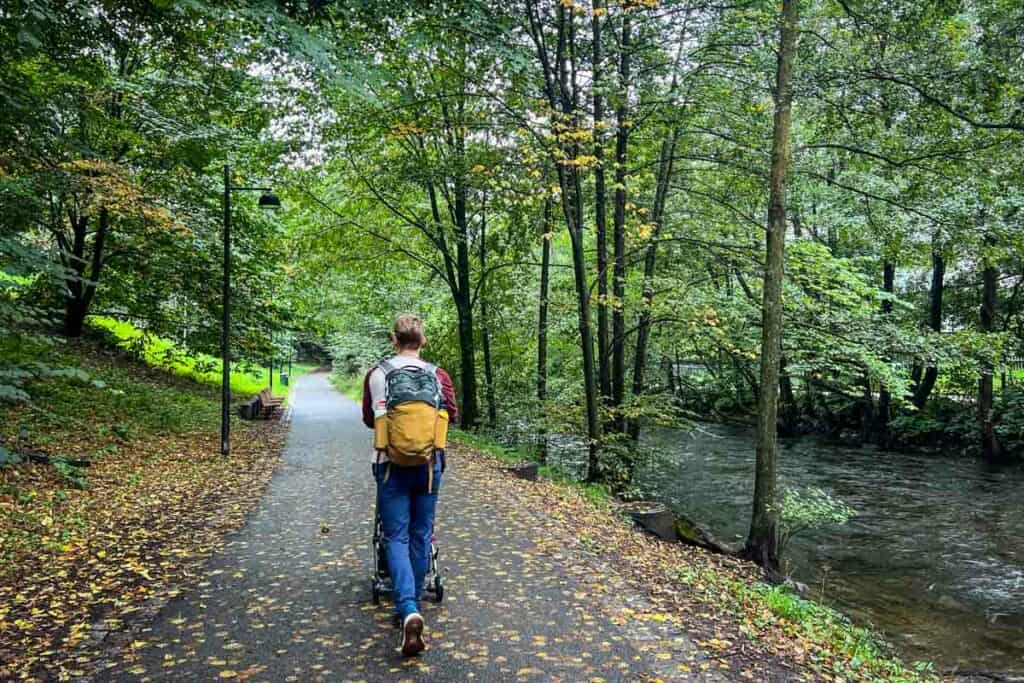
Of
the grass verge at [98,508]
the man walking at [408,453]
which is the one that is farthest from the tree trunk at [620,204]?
the man walking at [408,453]

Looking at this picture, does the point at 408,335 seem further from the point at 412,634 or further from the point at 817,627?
the point at 817,627

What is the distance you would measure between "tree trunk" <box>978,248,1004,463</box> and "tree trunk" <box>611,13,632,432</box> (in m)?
11.5

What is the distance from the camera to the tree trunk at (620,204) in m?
11.4

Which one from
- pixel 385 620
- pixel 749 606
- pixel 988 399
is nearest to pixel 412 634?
pixel 385 620

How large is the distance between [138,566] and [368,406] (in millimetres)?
3379

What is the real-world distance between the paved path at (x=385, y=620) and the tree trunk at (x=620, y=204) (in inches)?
242

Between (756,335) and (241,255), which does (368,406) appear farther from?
(241,255)

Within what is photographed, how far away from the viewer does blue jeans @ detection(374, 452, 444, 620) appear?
14.3ft

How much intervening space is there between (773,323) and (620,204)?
15.5ft

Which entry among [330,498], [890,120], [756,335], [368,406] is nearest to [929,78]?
[890,120]

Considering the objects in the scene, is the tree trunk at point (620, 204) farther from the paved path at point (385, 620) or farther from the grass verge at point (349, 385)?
the grass verge at point (349, 385)

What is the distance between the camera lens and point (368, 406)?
4535mm

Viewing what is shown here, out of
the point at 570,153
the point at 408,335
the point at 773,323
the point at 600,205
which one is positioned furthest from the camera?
the point at 600,205

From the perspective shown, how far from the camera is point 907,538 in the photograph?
11.9 metres
